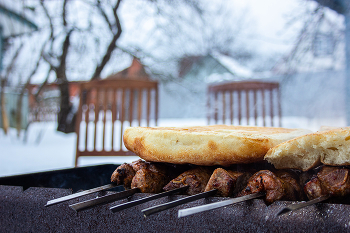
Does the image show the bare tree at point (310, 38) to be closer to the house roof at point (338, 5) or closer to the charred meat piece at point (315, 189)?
the house roof at point (338, 5)

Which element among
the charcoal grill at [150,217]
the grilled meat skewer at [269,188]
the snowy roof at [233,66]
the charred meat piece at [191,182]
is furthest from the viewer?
the snowy roof at [233,66]

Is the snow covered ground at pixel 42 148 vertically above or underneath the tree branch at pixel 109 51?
underneath

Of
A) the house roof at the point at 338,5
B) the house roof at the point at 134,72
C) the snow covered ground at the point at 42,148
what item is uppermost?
the house roof at the point at 338,5

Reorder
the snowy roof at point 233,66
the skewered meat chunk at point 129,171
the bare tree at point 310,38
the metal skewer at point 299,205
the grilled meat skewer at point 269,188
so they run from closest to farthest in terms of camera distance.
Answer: the metal skewer at point 299,205 < the grilled meat skewer at point 269,188 < the skewered meat chunk at point 129,171 < the bare tree at point 310,38 < the snowy roof at point 233,66

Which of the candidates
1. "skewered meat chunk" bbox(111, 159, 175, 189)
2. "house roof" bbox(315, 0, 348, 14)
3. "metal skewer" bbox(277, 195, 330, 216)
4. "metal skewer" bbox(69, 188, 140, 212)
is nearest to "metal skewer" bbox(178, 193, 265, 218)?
"metal skewer" bbox(277, 195, 330, 216)

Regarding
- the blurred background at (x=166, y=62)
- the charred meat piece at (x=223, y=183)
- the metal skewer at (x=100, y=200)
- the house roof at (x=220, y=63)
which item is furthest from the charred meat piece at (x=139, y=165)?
the house roof at (x=220, y=63)

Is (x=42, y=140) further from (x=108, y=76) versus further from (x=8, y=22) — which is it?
(x=8, y=22)
